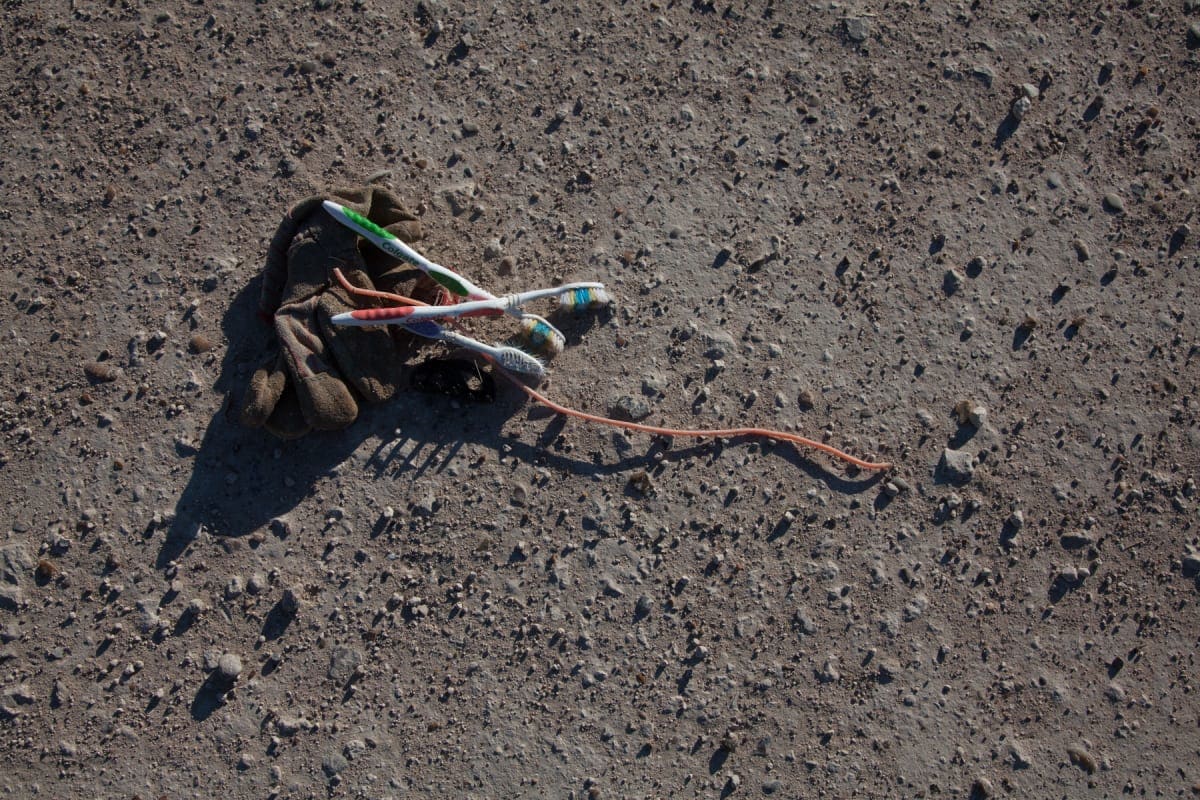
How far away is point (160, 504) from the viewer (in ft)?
9.25

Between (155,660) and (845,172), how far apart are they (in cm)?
298

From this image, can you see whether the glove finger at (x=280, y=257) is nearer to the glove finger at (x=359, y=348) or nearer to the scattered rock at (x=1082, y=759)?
the glove finger at (x=359, y=348)

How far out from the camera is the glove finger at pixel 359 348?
272 cm

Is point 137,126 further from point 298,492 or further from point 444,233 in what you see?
point 298,492

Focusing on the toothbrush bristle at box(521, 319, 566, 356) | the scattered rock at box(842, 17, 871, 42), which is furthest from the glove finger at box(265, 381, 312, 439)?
the scattered rock at box(842, 17, 871, 42)

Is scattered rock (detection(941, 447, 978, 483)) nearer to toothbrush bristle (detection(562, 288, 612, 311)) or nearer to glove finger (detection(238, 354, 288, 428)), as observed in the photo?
toothbrush bristle (detection(562, 288, 612, 311))

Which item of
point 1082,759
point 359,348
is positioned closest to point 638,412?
point 359,348

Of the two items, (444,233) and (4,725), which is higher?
(444,233)

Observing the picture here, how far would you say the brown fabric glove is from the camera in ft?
8.83

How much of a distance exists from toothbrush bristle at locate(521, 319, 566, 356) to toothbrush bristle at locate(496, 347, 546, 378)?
2.2 inches

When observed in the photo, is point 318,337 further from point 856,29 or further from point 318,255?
point 856,29

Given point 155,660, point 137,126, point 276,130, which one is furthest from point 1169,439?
point 137,126

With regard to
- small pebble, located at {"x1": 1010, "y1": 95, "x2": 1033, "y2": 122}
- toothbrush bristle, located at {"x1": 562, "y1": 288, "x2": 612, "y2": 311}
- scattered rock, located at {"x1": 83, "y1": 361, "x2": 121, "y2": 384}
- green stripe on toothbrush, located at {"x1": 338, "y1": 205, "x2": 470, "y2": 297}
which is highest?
small pebble, located at {"x1": 1010, "y1": 95, "x2": 1033, "y2": 122}

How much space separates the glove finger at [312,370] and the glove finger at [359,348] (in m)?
0.04
